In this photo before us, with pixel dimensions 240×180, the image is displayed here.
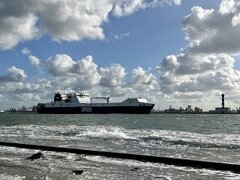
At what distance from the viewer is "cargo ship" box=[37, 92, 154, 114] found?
13512 centimetres

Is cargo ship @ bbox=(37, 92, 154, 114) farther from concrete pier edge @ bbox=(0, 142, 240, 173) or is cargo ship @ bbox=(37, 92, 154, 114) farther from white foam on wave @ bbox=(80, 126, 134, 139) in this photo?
concrete pier edge @ bbox=(0, 142, 240, 173)

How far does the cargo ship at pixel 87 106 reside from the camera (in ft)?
443

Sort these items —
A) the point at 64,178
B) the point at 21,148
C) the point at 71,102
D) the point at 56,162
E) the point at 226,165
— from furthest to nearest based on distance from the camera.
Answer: the point at 71,102 < the point at 21,148 < the point at 56,162 < the point at 226,165 < the point at 64,178

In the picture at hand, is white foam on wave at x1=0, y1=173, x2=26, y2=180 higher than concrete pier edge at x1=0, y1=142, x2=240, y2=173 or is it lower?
lower

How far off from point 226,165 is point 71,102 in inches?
5412

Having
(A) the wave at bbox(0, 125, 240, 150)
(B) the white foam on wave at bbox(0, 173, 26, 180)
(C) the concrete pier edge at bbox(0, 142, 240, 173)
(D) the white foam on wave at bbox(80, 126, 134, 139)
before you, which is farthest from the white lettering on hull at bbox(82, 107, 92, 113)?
Answer: (B) the white foam on wave at bbox(0, 173, 26, 180)

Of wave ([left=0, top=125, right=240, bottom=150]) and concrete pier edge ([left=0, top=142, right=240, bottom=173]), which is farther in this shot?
wave ([left=0, top=125, right=240, bottom=150])

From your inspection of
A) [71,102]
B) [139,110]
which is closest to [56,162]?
[139,110]

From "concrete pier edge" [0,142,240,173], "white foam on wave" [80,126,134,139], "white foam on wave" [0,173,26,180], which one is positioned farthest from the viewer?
"white foam on wave" [80,126,134,139]

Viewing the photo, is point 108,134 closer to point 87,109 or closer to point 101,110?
point 101,110

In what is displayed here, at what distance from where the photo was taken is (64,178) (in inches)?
439

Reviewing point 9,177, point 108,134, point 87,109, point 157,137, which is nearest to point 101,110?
point 87,109

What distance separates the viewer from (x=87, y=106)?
14238cm

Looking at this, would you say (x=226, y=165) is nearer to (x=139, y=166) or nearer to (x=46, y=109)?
(x=139, y=166)
